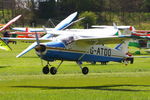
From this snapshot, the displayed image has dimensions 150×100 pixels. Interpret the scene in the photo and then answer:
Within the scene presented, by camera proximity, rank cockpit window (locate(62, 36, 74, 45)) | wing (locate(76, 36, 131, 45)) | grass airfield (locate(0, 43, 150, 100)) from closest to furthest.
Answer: grass airfield (locate(0, 43, 150, 100))
cockpit window (locate(62, 36, 74, 45))
wing (locate(76, 36, 131, 45))

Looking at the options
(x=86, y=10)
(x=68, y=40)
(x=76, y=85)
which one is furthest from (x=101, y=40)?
(x=86, y=10)

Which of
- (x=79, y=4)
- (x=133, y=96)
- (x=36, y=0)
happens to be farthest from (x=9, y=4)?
(x=133, y=96)

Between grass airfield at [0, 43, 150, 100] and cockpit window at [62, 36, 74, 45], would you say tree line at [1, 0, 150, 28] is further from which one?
cockpit window at [62, 36, 74, 45]

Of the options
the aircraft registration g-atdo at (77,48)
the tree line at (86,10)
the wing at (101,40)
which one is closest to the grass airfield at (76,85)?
the aircraft registration g-atdo at (77,48)

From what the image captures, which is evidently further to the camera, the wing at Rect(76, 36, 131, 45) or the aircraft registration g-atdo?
the wing at Rect(76, 36, 131, 45)

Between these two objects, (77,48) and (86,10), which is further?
(86,10)

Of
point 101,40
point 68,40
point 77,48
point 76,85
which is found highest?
point 68,40

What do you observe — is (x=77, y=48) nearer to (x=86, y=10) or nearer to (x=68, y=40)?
(x=68, y=40)

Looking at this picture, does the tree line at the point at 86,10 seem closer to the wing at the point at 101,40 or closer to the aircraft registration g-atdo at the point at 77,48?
the aircraft registration g-atdo at the point at 77,48

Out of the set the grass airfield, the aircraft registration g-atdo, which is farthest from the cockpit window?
the grass airfield

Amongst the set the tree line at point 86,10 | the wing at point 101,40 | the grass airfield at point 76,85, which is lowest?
the tree line at point 86,10

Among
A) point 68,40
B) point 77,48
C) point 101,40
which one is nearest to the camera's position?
point 68,40

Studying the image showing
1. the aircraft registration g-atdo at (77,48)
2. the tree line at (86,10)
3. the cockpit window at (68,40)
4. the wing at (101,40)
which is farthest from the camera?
the tree line at (86,10)

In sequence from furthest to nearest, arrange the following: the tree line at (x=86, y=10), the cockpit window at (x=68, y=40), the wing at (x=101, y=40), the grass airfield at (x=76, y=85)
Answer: the tree line at (x=86, y=10), the wing at (x=101, y=40), the cockpit window at (x=68, y=40), the grass airfield at (x=76, y=85)
